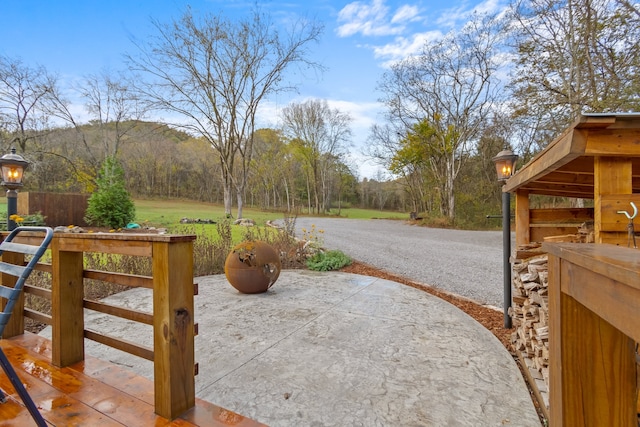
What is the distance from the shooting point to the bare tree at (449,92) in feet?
41.4

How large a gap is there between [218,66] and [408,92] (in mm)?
8784

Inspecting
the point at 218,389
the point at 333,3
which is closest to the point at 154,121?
the point at 333,3

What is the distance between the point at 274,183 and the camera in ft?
92.5

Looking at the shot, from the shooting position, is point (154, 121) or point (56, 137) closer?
point (154, 121)

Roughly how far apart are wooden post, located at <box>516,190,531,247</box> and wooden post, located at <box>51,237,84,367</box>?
343 cm

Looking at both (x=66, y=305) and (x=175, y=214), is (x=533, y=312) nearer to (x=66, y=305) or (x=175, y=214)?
(x=66, y=305)

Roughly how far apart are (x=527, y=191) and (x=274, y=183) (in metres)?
26.2

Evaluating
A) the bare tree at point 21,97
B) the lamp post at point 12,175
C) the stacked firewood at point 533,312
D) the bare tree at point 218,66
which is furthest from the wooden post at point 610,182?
the bare tree at point 21,97

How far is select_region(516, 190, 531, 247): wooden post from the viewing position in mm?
2857

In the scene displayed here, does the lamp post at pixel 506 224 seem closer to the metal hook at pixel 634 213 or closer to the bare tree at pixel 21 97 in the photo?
the metal hook at pixel 634 213

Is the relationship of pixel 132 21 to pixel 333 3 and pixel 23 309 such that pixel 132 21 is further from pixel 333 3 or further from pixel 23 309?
pixel 23 309

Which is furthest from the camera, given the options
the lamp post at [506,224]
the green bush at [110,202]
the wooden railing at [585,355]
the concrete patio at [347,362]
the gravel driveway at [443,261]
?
the green bush at [110,202]

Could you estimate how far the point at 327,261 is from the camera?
5613 mm

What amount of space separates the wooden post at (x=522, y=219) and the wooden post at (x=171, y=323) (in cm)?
290
